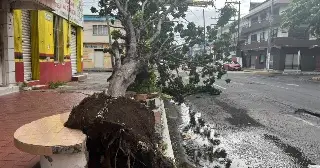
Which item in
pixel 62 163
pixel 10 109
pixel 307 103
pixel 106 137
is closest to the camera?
pixel 62 163

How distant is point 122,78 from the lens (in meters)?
6.46

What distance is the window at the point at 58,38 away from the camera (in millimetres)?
14547

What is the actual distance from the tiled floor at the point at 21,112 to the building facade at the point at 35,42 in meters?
1.39

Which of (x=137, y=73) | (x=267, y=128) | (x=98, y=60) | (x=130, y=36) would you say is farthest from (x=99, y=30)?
(x=267, y=128)

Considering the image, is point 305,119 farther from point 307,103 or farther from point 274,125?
point 307,103

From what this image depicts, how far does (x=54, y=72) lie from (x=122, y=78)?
8404mm

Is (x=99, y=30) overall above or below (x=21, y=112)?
above

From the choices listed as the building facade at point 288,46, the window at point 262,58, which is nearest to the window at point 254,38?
the window at point 262,58

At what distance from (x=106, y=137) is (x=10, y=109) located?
15.8ft

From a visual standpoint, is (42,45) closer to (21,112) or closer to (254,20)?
(21,112)

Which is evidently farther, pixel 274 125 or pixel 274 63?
pixel 274 63

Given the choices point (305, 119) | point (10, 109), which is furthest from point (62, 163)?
point (305, 119)

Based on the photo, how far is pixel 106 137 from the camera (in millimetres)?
3246

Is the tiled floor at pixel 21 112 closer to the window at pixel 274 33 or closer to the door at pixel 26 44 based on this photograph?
the door at pixel 26 44
